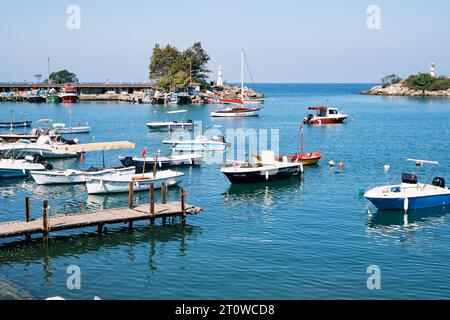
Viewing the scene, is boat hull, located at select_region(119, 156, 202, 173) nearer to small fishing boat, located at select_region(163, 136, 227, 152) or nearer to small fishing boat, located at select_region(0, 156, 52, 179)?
small fishing boat, located at select_region(0, 156, 52, 179)

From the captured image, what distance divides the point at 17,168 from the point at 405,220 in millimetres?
34433

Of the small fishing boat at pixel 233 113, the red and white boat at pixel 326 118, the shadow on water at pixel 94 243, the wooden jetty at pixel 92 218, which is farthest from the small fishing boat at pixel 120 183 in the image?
the small fishing boat at pixel 233 113

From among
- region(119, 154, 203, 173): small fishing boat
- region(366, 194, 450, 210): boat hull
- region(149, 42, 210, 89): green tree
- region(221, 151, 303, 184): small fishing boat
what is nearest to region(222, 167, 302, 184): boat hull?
region(221, 151, 303, 184): small fishing boat

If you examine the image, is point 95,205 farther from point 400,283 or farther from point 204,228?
point 400,283

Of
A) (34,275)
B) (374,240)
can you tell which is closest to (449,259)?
(374,240)

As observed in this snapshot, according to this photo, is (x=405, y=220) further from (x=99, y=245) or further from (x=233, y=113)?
(x=233, y=113)

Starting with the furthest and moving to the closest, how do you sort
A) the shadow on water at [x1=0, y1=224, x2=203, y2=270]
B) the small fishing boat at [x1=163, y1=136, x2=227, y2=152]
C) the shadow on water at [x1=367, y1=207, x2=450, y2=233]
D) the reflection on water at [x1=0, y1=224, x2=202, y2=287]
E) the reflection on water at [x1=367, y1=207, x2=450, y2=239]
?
the small fishing boat at [x1=163, y1=136, x2=227, y2=152] → the shadow on water at [x1=367, y1=207, x2=450, y2=233] → the reflection on water at [x1=367, y1=207, x2=450, y2=239] → the shadow on water at [x1=0, y1=224, x2=203, y2=270] → the reflection on water at [x1=0, y1=224, x2=202, y2=287]

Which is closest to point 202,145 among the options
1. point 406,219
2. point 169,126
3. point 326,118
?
point 169,126

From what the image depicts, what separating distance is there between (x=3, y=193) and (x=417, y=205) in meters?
32.2

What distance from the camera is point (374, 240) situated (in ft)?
118

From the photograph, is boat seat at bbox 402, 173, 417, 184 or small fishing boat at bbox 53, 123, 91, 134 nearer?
boat seat at bbox 402, 173, 417, 184

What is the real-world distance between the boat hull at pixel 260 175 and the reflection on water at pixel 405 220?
12467 millimetres

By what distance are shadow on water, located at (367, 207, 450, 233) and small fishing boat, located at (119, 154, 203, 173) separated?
25.1 m

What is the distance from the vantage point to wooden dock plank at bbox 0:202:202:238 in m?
33.5
